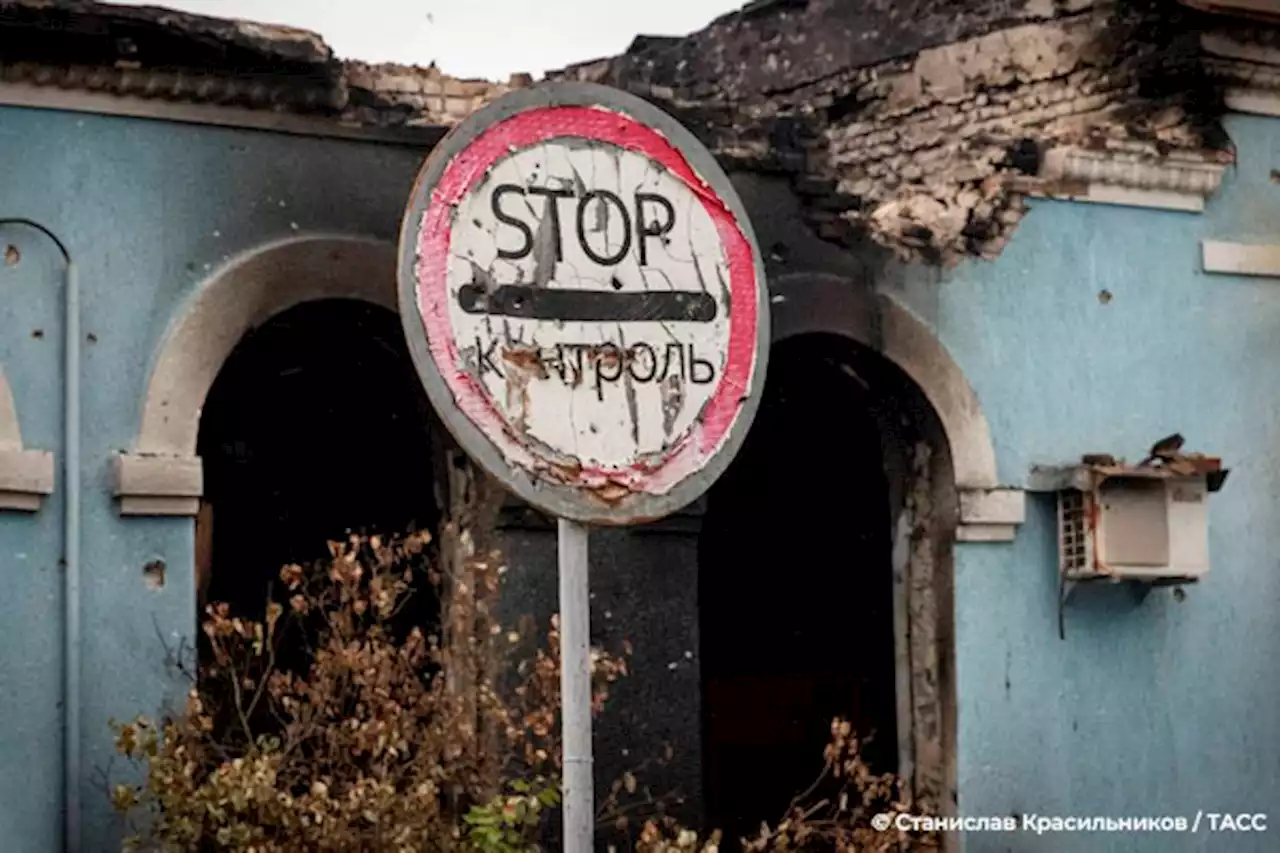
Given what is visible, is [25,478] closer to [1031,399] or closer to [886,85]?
[1031,399]

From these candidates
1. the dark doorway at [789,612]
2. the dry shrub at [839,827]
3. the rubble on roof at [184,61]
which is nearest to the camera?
the dry shrub at [839,827]

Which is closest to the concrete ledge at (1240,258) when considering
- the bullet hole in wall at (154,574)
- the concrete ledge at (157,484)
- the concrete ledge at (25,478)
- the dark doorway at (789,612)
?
the dark doorway at (789,612)

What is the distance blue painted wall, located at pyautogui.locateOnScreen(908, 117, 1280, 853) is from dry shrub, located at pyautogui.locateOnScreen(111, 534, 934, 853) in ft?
4.57

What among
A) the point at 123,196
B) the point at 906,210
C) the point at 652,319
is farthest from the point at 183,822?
the point at 906,210

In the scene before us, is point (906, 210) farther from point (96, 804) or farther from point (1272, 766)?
point (96, 804)

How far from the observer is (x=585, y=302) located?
4.62 metres

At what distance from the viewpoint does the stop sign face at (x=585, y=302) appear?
4.51 metres

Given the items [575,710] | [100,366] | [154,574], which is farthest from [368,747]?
[575,710]

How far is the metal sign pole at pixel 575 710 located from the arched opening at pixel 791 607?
5.22m

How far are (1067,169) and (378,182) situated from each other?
303 centimetres

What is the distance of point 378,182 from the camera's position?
25.3ft

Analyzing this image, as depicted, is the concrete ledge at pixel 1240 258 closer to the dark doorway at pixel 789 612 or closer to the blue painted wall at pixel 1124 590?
the blue painted wall at pixel 1124 590

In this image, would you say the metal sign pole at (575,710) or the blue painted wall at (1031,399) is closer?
the metal sign pole at (575,710)

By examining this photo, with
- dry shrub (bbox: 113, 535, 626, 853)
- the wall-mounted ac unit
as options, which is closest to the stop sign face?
dry shrub (bbox: 113, 535, 626, 853)
